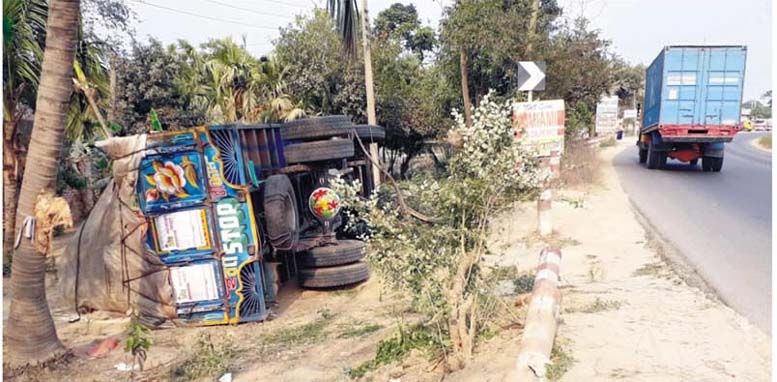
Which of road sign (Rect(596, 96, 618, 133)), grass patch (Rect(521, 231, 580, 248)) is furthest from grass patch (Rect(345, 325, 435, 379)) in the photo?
road sign (Rect(596, 96, 618, 133))

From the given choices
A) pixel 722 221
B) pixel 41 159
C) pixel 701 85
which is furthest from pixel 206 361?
pixel 701 85

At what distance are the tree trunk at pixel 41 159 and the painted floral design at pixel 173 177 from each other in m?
1.36

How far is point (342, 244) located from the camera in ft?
24.5

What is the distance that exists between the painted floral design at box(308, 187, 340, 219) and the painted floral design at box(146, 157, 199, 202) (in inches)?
70.0

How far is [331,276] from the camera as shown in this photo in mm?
7156

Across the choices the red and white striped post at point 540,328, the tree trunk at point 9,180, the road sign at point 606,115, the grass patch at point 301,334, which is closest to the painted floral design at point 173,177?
the grass patch at point 301,334

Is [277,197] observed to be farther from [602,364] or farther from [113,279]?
[602,364]

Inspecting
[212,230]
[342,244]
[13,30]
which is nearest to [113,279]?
[212,230]

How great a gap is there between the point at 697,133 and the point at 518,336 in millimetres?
13701

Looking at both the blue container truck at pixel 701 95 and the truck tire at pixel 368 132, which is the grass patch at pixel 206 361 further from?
the blue container truck at pixel 701 95

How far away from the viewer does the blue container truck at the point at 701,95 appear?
14914 millimetres

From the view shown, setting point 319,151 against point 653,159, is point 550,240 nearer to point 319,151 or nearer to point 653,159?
point 319,151

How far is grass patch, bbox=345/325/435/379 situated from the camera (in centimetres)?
407

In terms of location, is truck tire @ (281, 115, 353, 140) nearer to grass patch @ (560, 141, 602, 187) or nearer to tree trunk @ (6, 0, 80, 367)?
tree trunk @ (6, 0, 80, 367)
